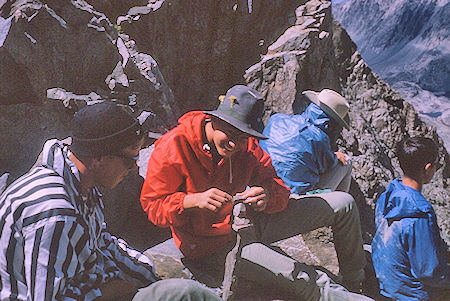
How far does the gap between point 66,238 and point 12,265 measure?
0.89 feet

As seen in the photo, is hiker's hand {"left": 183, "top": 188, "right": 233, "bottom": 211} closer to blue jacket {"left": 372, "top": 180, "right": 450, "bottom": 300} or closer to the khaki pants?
blue jacket {"left": 372, "top": 180, "right": 450, "bottom": 300}

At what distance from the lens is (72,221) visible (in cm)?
175

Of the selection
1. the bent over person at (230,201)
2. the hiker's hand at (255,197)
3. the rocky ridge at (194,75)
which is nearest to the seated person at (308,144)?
the bent over person at (230,201)

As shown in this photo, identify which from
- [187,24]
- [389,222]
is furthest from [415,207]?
[187,24]

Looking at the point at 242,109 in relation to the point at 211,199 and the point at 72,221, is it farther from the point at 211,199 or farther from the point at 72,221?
the point at 72,221

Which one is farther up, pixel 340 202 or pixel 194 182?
pixel 194 182

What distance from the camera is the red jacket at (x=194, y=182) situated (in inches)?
109

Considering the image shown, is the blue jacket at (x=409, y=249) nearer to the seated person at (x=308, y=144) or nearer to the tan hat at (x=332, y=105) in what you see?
the seated person at (x=308, y=144)

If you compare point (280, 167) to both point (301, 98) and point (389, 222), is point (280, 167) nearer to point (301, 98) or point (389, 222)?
point (389, 222)

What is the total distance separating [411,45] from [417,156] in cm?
3365

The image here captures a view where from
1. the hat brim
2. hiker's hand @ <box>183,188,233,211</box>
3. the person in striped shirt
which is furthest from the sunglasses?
the hat brim

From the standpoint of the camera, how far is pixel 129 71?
5.78 meters

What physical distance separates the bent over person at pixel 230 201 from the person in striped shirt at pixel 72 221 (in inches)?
22.9

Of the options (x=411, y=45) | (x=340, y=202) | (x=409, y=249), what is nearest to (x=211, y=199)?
(x=340, y=202)
